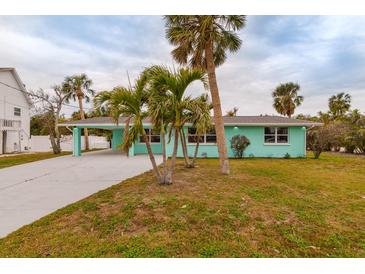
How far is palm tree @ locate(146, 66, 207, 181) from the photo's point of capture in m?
6.03

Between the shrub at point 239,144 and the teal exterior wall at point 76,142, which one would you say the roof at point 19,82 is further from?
the shrub at point 239,144

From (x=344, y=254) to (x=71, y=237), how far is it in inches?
169

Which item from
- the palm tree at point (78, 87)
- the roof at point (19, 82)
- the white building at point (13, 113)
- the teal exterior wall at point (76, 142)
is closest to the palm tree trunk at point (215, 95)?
the teal exterior wall at point (76, 142)

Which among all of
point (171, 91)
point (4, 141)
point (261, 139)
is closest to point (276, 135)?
point (261, 139)

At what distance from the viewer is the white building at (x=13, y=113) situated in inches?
832

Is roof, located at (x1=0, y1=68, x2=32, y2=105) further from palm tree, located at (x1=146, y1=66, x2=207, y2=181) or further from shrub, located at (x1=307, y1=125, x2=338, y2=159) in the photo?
shrub, located at (x1=307, y1=125, x2=338, y2=159)

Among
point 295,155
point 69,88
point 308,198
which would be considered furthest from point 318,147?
point 69,88

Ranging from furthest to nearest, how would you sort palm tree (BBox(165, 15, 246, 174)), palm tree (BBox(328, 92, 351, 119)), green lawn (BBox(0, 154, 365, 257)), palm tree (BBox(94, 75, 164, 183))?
palm tree (BBox(328, 92, 351, 119)), palm tree (BBox(165, 15, 246, 174)), palm tree (BBox(94, 75, 164, 183)), green lawn (BBox(0, 154, 365, 257))

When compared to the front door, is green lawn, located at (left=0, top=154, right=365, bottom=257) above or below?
below

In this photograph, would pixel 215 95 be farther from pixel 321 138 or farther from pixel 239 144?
pixel 321 138

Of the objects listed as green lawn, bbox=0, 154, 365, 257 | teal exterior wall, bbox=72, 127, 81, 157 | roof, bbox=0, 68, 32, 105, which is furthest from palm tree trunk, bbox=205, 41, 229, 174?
roof, bbox=0, 68, 32, 105

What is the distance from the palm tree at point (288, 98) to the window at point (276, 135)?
12679 millimetres

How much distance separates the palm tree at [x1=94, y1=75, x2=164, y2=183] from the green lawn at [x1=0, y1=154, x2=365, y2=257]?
1.71 m
